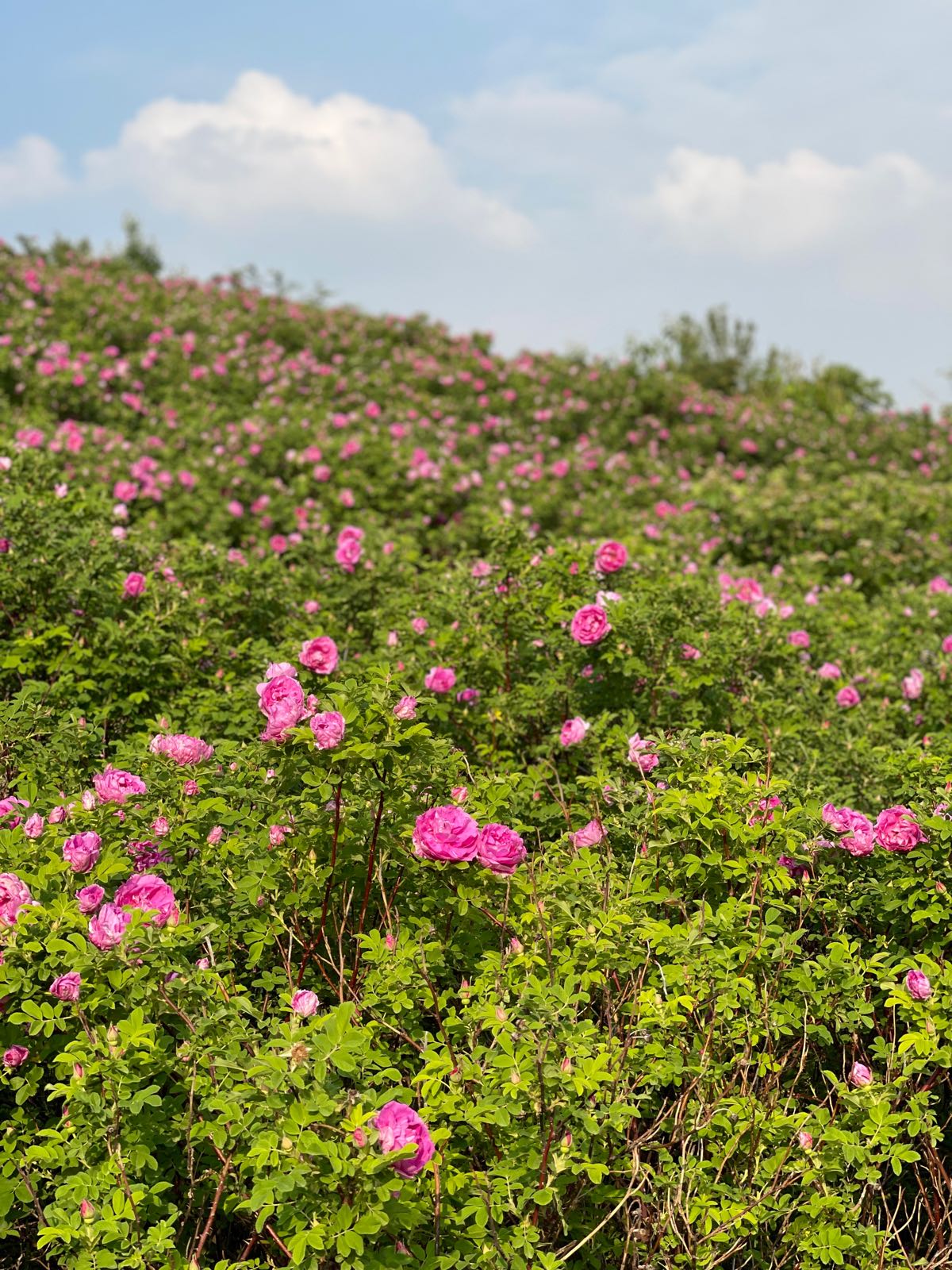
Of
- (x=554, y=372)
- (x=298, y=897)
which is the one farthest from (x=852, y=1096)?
(x=554, y=372)

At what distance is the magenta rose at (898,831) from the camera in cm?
270

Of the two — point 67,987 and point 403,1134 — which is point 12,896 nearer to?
point 67,987

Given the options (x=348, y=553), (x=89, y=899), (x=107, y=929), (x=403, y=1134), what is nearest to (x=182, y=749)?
(x=89, y=899)

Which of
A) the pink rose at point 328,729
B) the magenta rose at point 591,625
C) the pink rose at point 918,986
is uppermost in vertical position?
the magenta rose at point 591,625

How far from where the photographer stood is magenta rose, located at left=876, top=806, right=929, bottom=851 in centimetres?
270

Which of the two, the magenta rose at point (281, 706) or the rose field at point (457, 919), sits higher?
the magenta rose at point (281, 706)

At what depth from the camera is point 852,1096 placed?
7.52ft

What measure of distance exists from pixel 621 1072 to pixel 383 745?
2.66 feet

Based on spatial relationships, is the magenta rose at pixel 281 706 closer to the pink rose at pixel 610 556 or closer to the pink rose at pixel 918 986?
the pink rose at pixel 918 986

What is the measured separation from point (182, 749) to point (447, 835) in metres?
0.91

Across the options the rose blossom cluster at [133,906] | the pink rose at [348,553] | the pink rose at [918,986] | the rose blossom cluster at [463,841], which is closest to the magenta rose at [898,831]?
→ the pink rose at [918,986]

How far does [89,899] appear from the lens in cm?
226

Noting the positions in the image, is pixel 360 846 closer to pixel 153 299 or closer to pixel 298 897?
pixel 298 897

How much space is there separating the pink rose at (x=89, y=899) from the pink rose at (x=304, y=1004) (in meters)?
0.52
